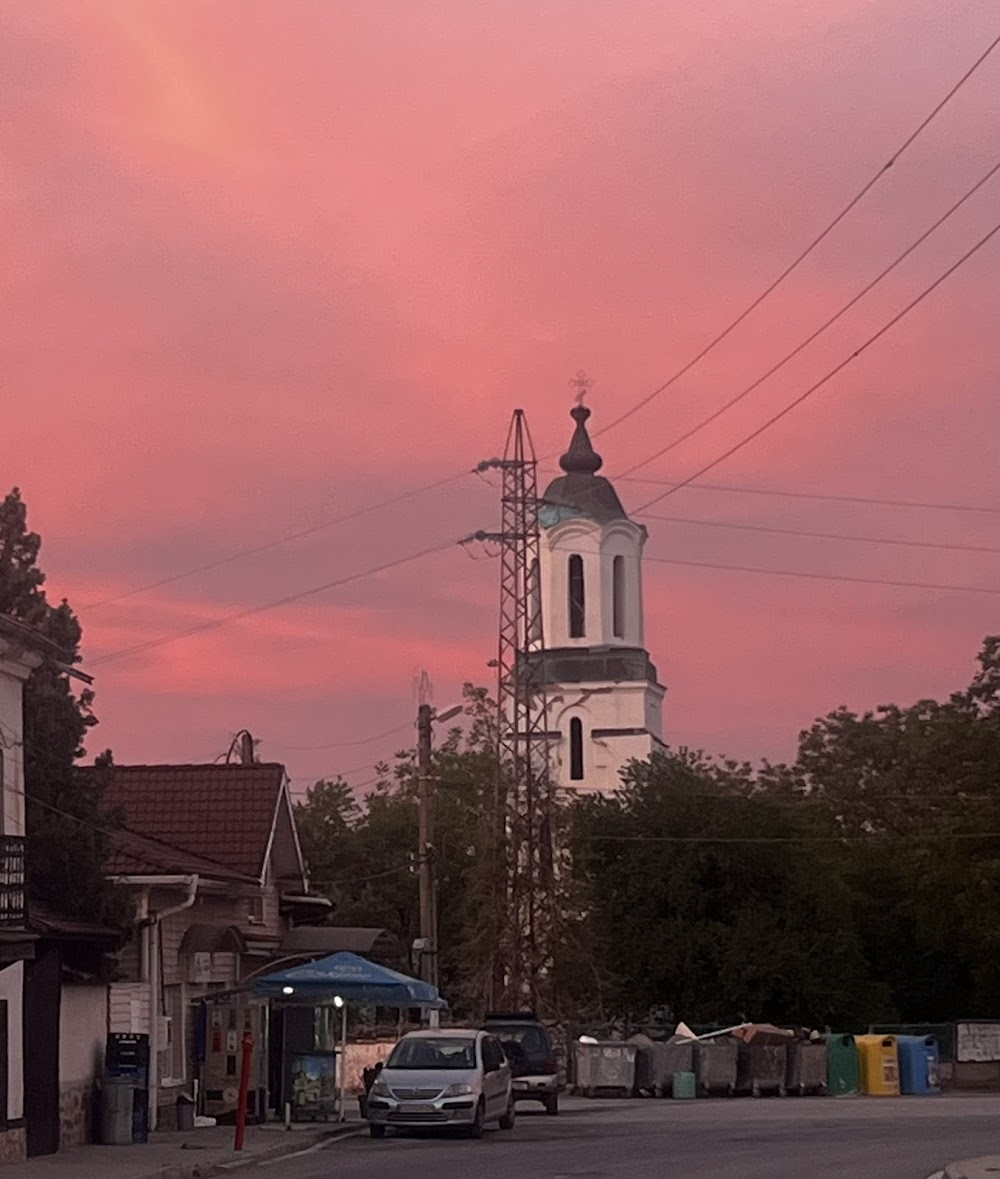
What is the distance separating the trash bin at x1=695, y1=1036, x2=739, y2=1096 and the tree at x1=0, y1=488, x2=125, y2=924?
20790 mm

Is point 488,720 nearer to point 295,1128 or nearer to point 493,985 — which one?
point 493,985

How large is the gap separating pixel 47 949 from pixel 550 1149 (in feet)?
23.5

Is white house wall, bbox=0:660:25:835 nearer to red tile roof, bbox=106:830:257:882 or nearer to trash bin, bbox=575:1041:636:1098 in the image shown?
red tile roof, bbox=106:830:257:882

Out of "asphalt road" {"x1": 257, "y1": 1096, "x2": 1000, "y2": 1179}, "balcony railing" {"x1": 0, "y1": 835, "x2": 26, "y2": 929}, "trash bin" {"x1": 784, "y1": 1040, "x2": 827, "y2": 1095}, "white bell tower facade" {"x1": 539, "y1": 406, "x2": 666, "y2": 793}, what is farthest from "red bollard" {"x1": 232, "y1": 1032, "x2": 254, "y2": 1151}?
"white bell tower facade" {"x1": 539, "y1": 406, "x2": 666, "y2": 793}

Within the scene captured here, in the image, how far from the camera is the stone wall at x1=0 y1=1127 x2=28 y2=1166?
28172 millimetres

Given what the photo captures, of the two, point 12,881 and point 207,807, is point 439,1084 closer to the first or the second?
point 12,881

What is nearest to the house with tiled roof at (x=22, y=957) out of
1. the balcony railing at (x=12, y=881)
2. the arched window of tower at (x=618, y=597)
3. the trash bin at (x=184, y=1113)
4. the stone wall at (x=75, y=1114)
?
the balcony railing at (x=12, y=881)

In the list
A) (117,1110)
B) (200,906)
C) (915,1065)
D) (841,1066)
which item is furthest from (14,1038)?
(915,1065)

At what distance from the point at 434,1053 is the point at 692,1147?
217 inches

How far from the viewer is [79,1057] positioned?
3228 centimetres

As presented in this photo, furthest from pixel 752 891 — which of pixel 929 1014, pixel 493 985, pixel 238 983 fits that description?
pixel 238 983

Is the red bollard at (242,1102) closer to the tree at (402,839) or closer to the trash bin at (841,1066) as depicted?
the trash bin at (841,1066)

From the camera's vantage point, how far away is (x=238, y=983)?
134ft

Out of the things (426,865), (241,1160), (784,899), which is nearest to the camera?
(241,1160)
